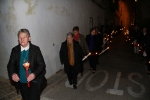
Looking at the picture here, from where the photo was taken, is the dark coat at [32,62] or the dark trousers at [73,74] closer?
the dark coat at [32,62]

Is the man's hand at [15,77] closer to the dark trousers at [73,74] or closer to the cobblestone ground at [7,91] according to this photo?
the cobblestone ground at [7,91]

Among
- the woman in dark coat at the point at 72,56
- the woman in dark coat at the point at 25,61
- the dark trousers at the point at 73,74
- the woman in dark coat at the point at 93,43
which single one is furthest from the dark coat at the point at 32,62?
the woman in dark coat at the point at 93,43

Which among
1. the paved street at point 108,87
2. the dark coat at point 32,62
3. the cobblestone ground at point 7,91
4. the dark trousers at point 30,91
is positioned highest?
the dark coat at point 32,62

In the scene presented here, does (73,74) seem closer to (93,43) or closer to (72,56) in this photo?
(72,56)

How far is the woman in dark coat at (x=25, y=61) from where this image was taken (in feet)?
11.0

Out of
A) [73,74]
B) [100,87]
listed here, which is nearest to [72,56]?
[73,74]

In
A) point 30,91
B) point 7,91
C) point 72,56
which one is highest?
point 72,56

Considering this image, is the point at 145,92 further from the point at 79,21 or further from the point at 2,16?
the point at 79,21

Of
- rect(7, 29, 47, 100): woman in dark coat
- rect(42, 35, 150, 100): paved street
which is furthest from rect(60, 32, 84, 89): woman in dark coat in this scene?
rect(7, 29, 47, 100): woman in dark coat

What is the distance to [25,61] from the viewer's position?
3344mm

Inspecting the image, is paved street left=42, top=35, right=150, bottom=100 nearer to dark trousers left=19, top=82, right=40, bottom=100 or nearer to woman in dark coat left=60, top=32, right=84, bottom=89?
woman in dark coat left=60, top=32, right=84, bottom=89

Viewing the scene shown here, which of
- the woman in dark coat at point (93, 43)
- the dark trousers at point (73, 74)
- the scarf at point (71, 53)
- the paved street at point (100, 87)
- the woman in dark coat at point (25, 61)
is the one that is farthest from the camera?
the woman in dark coat at point (93, 43)

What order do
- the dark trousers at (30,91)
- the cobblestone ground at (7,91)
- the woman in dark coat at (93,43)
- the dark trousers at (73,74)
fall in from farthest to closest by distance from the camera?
1. the woman in dark coat at (93,43)
2. the dark trousers at (73,74)
3. the cobblestone ground at (7,91)
4. the dark trousers at (30,91)

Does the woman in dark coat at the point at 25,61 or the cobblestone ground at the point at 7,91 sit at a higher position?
the woman in dark coat at the point at 25,61
